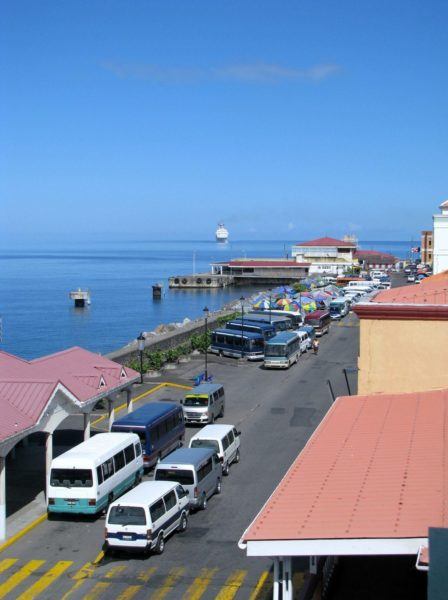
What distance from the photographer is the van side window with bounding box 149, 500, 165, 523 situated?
54.8ft

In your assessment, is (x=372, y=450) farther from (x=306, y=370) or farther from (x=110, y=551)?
(x=306, y=370)

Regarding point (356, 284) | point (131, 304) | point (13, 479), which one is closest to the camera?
point (13, 479)

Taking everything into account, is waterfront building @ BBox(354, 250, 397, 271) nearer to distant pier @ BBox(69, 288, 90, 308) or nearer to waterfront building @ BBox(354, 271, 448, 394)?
distant pier @ BBox(69, 288, 90, 308)

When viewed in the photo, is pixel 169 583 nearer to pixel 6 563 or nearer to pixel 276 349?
pixel 6 563

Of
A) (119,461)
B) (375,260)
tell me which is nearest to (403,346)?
(119,461)

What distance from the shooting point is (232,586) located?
14984 mm

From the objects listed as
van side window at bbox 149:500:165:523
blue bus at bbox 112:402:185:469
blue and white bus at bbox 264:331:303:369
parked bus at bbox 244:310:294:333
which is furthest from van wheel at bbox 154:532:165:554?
parked bus at bbox 244:310:294:333

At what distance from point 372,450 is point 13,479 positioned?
44.7 feet

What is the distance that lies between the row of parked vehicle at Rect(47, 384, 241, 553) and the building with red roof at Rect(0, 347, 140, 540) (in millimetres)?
1086

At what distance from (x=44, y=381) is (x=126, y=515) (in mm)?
5250

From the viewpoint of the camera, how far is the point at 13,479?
22438 mm

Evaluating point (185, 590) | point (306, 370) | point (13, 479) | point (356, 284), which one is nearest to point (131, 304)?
point (356, 284)

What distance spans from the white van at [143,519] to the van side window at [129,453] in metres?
3.01

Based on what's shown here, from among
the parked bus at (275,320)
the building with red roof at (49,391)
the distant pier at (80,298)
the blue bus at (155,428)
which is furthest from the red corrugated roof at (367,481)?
the distant pier at (80,298)
